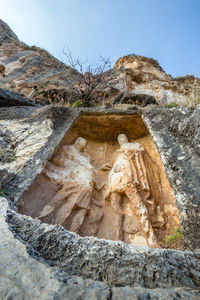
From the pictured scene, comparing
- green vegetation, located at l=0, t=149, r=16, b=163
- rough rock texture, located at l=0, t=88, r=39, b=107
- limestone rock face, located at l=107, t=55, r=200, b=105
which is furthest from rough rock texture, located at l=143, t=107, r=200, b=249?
limestone rock face, located at l=107, t=55, r=200, b=105

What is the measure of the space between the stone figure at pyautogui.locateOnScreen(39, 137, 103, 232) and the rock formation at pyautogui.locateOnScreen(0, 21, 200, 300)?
0.02 m

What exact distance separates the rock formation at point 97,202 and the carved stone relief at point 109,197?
2cm

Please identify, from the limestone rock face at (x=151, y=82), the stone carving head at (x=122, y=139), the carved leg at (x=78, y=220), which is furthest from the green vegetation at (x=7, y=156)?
the limestone rock face at (x=151, y=82)

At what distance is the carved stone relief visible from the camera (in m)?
2.83

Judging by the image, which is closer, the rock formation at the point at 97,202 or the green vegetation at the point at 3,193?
the rock formation at the point at 97,202

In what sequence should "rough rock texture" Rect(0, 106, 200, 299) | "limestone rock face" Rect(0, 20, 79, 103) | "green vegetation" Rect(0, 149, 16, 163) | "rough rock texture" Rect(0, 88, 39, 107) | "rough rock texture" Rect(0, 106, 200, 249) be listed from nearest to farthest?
"rough rock texture" Rect(0, 106, 200, 299) < "rough rock texture" Rect(0, 106, 200, 249) < "green vegetation" Rect(0, 149, 16, 163) < "rough rock texture" Rect(0, 88, 39, 107) < "limestone rock face" Rect(0, 20, 79, 103)

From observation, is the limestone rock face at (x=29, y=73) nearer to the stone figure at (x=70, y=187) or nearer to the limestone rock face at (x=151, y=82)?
the limestone rock face at (x=151, y=82)

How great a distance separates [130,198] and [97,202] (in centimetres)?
67

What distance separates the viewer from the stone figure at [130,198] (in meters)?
2.84

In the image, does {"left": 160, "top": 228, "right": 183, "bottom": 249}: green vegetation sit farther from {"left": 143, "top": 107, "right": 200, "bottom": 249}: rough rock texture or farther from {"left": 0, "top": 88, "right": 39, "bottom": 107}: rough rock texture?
{"left": 0, "top": 88, "right": 39, "bottom": 107}: rough rock texture

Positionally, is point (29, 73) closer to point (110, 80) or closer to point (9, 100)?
point (110, 80)

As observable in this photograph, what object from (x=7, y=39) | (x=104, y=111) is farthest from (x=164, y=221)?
(x=7, y=39)

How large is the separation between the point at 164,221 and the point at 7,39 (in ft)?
83.1

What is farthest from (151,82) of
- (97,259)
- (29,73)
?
(97,259)
